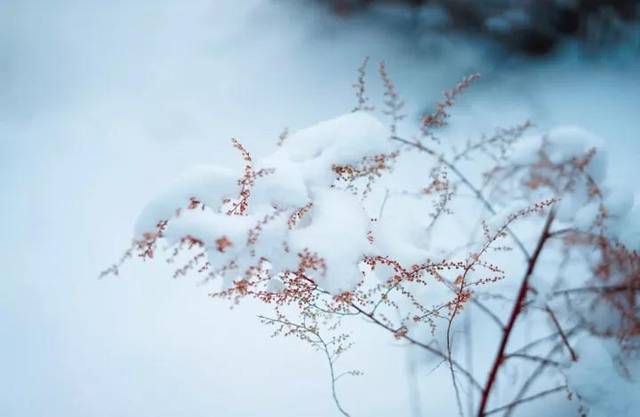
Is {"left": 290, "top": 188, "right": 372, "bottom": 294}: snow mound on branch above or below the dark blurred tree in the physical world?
below

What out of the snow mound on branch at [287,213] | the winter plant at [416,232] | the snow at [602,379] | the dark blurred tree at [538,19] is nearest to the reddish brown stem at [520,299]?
the winter plant at [416,232]

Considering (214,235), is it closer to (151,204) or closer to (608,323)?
(151,204)

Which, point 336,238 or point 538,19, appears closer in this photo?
point 336,238

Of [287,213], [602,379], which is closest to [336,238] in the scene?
[287,213]

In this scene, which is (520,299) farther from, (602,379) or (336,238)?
(336,238)

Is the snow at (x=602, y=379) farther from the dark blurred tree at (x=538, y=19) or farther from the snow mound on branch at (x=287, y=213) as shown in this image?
the dark blurred tree at (x=538, y=19)

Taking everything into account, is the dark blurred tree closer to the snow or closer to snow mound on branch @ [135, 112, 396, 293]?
snow mound on branch @ [135, 112, 396, 293]

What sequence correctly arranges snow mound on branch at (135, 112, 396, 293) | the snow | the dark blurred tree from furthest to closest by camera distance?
the dark blurred tree
the snow
snow mound on branch at (135, 112, 396, 293)

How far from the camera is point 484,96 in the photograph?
9.97 feet

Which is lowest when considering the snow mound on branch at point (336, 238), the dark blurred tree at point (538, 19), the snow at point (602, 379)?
the snow at point (602, 379)

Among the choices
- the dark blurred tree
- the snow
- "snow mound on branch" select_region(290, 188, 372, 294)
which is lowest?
the snow

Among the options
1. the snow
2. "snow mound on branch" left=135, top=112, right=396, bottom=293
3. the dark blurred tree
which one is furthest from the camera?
the dark blurred tree

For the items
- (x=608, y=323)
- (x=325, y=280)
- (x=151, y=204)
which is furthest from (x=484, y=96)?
(x=151, y=204)

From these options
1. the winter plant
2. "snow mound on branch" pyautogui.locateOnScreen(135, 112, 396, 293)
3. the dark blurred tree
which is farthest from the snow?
the dark blurred tree
